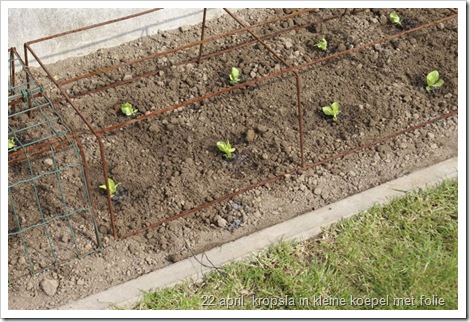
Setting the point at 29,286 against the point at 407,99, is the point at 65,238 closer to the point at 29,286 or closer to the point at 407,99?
the point at 29,286

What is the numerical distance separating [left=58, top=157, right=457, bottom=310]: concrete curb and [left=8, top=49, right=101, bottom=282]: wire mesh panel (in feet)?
1.36

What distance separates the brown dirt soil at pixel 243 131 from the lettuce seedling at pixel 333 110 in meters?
0.05

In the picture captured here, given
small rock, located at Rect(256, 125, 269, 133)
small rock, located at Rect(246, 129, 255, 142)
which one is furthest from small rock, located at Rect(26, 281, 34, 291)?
small rock, located at Rect(256, 125, 269, 133)

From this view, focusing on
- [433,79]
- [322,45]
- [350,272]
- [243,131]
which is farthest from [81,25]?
[350,272]

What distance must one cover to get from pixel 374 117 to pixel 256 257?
1.64 m

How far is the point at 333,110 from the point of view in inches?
231

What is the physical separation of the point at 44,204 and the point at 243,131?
1.49m

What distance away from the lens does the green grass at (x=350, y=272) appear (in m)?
4.65

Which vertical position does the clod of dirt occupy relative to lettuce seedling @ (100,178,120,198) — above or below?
below

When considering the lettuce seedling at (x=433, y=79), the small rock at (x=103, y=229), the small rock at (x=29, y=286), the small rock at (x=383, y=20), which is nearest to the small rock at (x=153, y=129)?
the small rock at (x=103, y=229)

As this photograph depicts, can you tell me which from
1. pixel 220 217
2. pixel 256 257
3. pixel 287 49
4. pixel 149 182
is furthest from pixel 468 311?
pixel 287 49

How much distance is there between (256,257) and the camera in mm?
4879

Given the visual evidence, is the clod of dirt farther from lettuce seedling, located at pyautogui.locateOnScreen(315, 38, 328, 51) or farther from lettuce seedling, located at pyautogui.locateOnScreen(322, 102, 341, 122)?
lettuce seedling, located at pyautogui.locateOnScreen(315, 38, 328, 51)

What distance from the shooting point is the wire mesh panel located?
4.93 m
